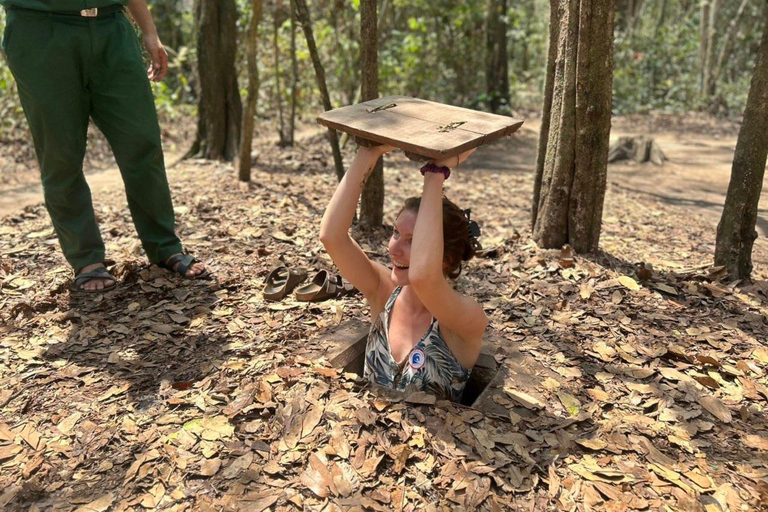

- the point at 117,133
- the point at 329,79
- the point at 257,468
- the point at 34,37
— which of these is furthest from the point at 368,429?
the point at 329,79

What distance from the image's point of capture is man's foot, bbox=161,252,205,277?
4.04 meters

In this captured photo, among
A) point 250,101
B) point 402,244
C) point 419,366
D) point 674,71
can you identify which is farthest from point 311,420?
point 674,71

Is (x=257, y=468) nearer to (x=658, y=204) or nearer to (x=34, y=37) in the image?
(x=34, y=37)

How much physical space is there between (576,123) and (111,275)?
117 inches

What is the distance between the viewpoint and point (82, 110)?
12.1 feet

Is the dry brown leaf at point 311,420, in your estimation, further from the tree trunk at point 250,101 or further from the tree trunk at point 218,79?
the tree trunk at point 218,79

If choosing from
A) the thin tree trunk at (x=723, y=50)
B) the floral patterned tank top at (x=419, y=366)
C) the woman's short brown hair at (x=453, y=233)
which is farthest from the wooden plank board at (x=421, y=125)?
the thin tree trunk at (x=723, y=50)

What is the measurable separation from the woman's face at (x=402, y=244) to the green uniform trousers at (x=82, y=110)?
1.96 m

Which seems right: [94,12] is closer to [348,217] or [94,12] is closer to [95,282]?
[95,282]

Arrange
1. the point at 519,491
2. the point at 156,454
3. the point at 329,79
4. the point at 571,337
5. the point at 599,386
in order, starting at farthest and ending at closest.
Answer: the point at 329,79, the point at 571,337, the point at 599,386, the point at 156,454, the point at 519,491

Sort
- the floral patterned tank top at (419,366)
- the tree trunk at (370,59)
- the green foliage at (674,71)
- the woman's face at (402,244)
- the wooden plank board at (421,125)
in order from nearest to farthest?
the wooden plank board at (421,125) → the woman's face at (402,244) → the floral patterned tank top at (419,366) → the tree trunk at (370,59) → the green foliage at (674,71)

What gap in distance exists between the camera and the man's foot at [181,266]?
4.04 meters

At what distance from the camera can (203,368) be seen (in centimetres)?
311

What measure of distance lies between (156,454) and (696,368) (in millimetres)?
2475
